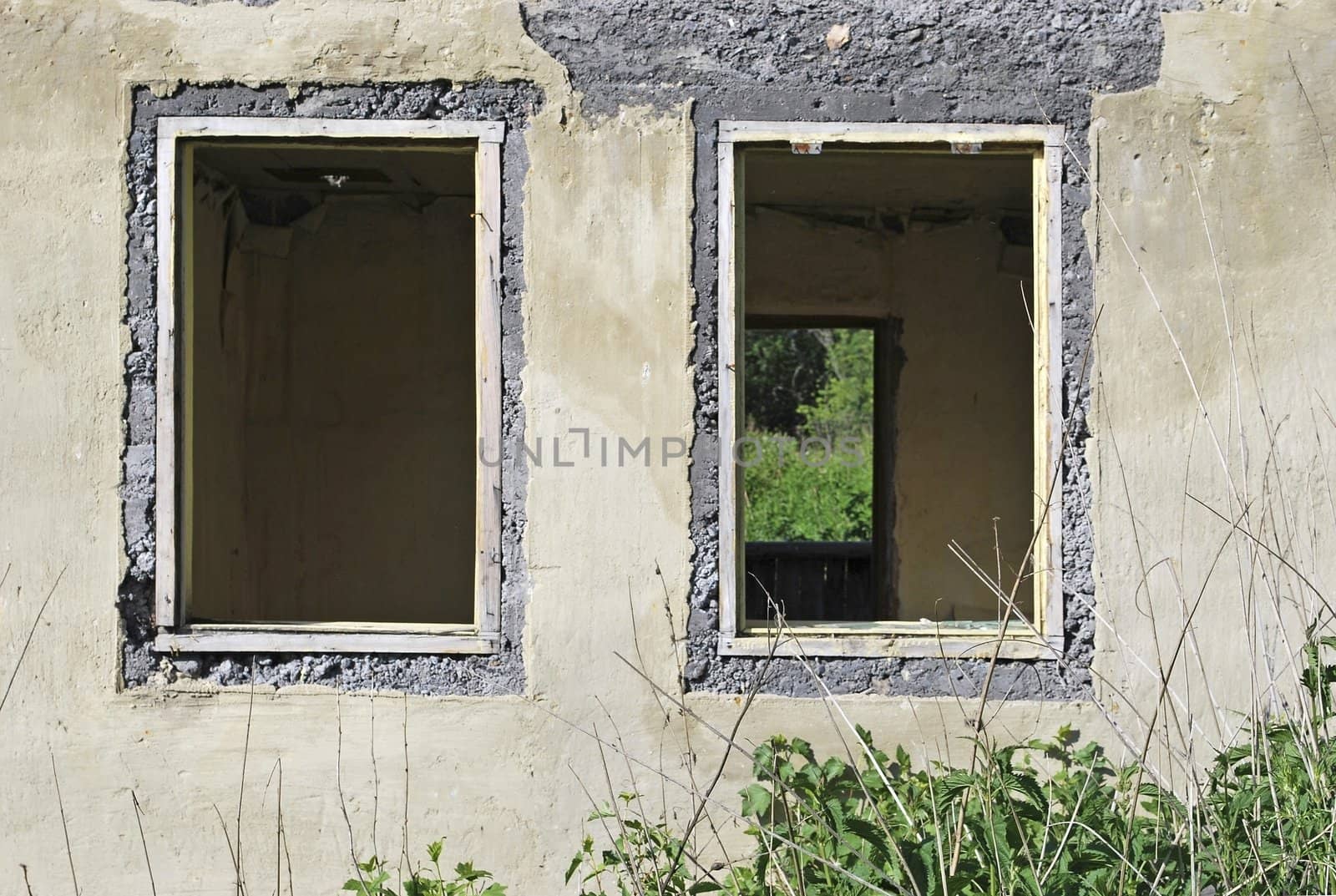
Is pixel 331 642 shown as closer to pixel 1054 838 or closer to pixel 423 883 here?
pixel 423 883

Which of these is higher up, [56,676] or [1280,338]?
[1280,338]

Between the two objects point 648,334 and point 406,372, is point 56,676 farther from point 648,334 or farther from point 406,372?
point 406,372

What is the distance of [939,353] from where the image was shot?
20.4 ft

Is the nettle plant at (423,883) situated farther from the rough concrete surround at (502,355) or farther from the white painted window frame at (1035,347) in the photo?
the white painted window frame at (1035,347)

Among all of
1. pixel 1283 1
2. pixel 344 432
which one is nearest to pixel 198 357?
pixel 344 432

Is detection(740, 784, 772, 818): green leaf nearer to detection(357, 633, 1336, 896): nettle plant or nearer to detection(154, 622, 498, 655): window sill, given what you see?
detection(357, 633, 1336, 896): nettle plant

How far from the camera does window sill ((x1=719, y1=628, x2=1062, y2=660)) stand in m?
3.34

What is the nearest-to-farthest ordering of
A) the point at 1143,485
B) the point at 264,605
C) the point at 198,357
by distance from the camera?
the point at 1143,485, the point at 198,357, the point at 264,605

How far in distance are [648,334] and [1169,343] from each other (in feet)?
4.69

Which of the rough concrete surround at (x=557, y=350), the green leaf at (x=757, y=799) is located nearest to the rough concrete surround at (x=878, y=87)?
the rough concrete surround at (x=557, y=350)

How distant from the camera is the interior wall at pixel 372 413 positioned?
6.08 m

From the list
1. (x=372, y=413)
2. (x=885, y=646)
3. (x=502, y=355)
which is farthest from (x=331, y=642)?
(x=372, y=413)

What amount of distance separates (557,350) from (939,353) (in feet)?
10.9

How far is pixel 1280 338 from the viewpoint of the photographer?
11.0ft
